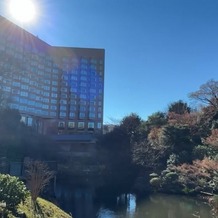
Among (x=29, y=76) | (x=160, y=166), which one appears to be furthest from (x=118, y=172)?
(x=29, y=76)

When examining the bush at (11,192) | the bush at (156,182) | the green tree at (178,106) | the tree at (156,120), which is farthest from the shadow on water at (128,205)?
the green tree at (178,106)

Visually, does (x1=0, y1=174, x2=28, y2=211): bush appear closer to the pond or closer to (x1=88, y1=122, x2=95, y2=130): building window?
the pond

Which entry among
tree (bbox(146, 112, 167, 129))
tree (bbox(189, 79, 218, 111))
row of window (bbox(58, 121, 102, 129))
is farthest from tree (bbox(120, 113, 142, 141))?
row of window (bbox(58, 121, 102, 129))

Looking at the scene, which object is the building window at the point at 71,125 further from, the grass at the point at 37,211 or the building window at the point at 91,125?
the grass at the point at 37,211

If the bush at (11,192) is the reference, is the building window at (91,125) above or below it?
above

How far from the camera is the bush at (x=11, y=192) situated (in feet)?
19.1

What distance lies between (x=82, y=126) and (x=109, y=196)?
43.1 meters

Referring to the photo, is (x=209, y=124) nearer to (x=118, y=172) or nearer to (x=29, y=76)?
(x=118, y=172)

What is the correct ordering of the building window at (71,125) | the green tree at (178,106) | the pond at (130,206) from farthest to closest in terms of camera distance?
the building window at (71,125) → the green tree at (178,106) → the pond at (130,206)

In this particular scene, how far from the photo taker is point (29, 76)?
5278cm

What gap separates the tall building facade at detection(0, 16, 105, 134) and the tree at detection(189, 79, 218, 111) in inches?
1256

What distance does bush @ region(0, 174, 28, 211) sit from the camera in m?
5.82

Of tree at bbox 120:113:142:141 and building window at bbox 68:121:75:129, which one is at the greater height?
building window at bbox 68:121:75:129

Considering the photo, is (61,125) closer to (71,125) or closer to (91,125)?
(71,125)
